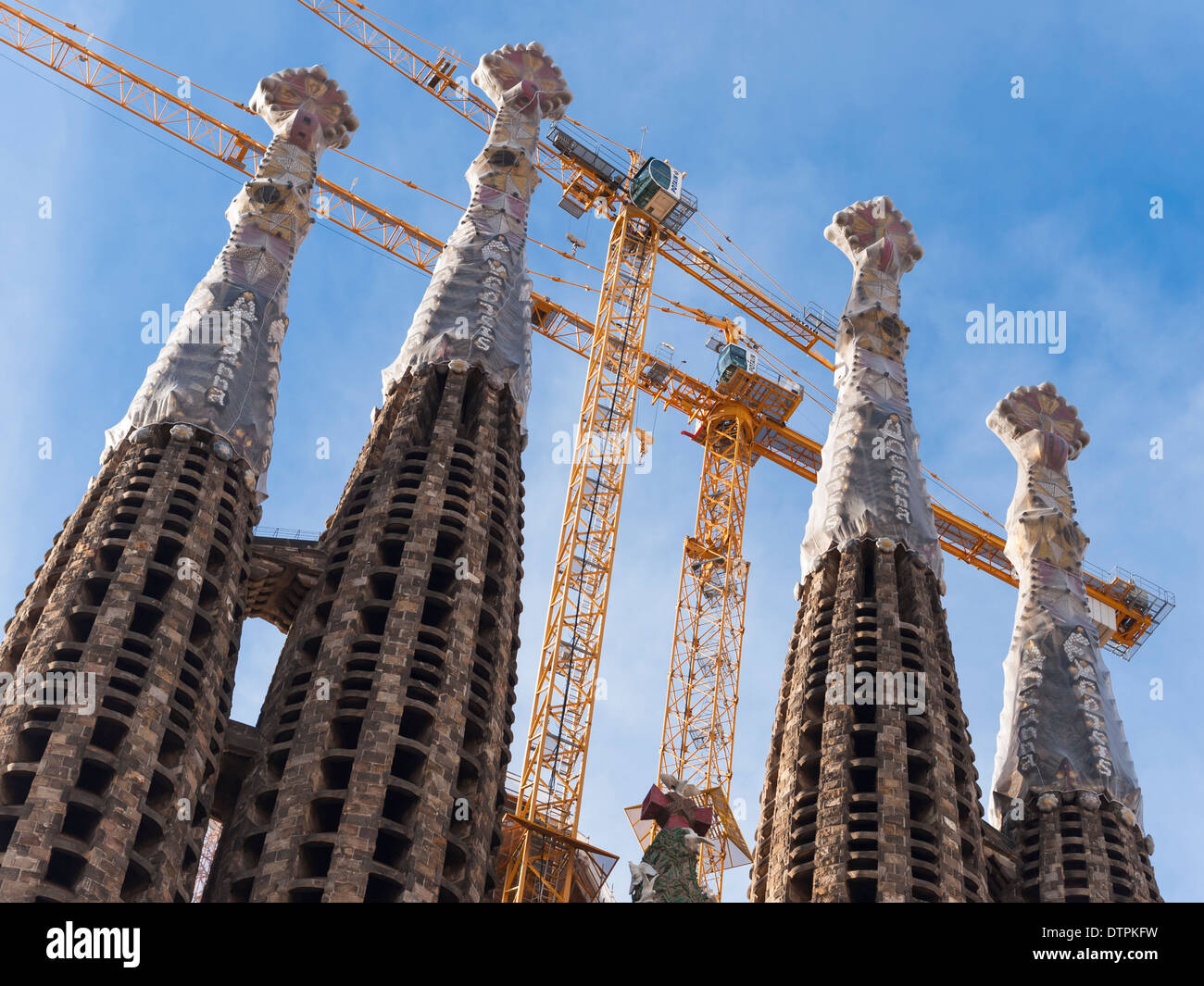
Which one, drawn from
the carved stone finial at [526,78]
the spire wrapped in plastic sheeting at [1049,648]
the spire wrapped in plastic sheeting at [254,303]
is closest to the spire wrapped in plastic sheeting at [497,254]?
the carved stone finial at [526,78]

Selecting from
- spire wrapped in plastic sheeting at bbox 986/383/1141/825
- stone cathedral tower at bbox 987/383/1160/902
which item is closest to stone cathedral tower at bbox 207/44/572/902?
stone cathedral tower at bbox 987/383/1160/902

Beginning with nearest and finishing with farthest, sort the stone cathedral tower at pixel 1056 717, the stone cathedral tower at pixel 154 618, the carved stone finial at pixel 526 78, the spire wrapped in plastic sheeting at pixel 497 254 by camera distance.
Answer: the stone cathedral tower at pixel 154 618 → the stone cathedral tower at pixel 1056 717 → the spire wrapped in plastic sheeting at pixel 497 254 → the carved stone finial at pixel 526 78

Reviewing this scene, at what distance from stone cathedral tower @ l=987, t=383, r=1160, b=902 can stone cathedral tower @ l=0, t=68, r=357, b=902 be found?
3642 centimetres

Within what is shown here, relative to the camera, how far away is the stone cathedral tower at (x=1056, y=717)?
276 feet

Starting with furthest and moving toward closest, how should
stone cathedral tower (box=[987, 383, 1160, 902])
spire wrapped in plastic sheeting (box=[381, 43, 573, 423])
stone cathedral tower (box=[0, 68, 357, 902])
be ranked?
spire wrapped in plastic sheeting (box=[381, 43, 573, 423]), stone cathedral tower (box=[987, 383, 1160, 902]), stone cathedral tower (box=[0, 68, 357, 902])

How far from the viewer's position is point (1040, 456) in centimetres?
10212

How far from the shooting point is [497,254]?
295ft

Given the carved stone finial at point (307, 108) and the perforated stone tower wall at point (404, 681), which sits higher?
the carved stone finial at point (307, 108)

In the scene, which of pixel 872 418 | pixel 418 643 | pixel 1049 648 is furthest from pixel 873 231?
pixel 418 643

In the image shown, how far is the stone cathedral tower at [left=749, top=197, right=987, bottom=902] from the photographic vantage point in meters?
73.8

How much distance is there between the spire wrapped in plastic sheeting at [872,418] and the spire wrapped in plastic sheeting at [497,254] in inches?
606

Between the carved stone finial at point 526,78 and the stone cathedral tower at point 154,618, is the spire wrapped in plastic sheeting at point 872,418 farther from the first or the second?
the stone cathedral tower at point 154,618

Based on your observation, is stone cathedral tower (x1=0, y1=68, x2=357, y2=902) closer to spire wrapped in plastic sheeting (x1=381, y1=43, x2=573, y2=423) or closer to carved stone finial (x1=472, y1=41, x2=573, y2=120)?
spire wrapped in plastic sheeting (x1=381, y1=43, x2=573, y2=423)
